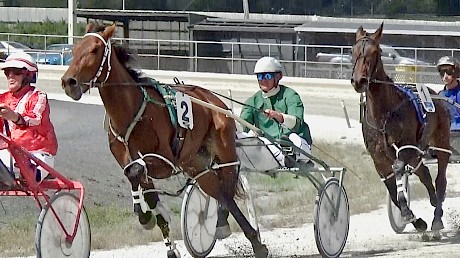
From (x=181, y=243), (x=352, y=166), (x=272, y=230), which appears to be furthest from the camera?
(x=352, y=166)

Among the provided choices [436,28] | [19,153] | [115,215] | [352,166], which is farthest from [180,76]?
[19,153]

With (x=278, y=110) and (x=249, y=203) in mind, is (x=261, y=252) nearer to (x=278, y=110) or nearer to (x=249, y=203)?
(x=249, y=203)

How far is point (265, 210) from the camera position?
1286 centimetres

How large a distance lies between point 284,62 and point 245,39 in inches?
249

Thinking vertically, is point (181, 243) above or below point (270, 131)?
below

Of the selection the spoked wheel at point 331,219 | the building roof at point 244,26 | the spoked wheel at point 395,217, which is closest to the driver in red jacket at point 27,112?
the spoked wheel at point 331,219

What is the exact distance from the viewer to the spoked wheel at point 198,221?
9008 millimetres

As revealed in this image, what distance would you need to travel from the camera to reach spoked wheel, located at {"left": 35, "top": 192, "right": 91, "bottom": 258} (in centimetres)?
727

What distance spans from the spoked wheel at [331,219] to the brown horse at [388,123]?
2.26 feet

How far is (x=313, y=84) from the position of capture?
2862 cm

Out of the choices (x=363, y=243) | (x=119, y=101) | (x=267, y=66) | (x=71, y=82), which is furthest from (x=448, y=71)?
(x=71, y=82)

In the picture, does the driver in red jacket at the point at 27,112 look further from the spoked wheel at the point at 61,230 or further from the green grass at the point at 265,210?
the green grass at the point at 265,210

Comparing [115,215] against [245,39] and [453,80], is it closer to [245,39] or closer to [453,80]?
[453,80]

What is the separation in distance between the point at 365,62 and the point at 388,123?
0.65 m
